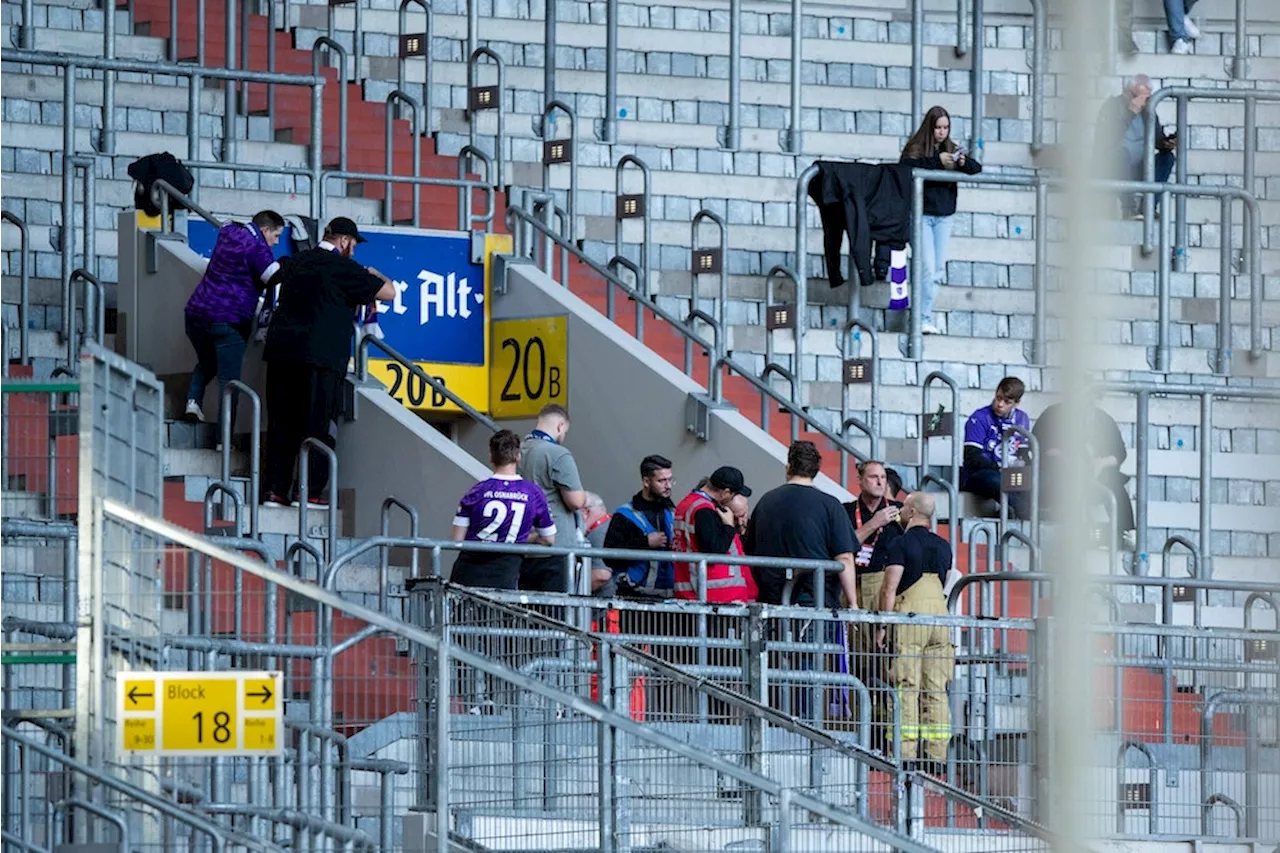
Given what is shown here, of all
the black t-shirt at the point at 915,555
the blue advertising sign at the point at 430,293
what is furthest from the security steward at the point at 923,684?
the blue advertising sign at the point at 430,293

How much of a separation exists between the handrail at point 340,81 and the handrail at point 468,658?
7114 mm

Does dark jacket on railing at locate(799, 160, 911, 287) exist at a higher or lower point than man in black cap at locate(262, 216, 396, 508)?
higher

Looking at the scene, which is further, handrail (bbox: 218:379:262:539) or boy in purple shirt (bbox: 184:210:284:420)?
boy in purple shirt (bbox: 184:210:284:420)

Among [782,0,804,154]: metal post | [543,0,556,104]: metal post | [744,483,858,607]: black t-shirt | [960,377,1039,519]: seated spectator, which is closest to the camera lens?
[744,483,858,607]: black t-shirt

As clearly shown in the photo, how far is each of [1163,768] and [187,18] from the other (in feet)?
30.4

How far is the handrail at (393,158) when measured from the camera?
15469mm

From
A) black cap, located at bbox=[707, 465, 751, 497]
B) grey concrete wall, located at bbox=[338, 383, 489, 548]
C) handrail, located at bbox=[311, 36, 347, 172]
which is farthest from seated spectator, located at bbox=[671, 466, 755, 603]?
handrail, located at bbox=[311, 36, 347, 172]

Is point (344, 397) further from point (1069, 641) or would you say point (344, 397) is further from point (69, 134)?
point (1069, 641)

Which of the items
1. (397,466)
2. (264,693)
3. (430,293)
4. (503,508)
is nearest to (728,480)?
(503,508)

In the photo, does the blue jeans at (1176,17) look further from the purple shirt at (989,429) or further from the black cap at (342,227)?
the black cap at (342,227)

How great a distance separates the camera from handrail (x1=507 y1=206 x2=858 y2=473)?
46.1 feet

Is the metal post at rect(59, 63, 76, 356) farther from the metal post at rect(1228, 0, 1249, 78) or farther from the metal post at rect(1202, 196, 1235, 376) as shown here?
the metal post at rect(1228, 0, 1249, 78)

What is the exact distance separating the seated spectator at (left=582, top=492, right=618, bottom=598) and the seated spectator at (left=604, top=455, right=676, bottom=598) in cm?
9

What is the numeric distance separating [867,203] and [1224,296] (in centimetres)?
203
